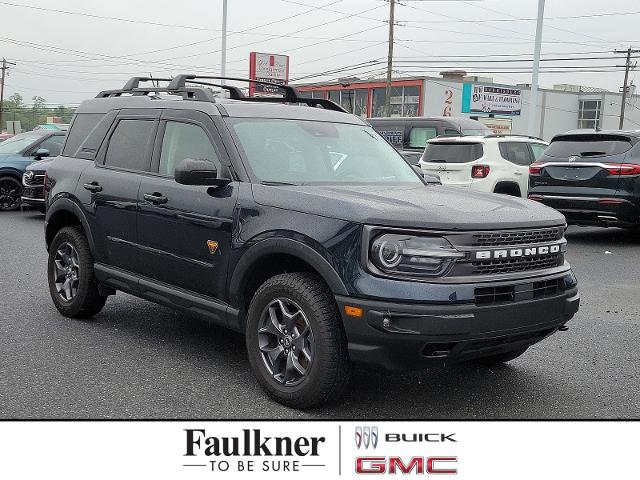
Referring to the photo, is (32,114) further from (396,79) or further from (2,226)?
(2,226)

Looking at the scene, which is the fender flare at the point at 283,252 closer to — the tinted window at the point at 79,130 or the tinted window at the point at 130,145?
the tinted window at the point at 130,145

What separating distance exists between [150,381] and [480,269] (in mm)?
2204

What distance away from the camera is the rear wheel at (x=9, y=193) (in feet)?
52.2

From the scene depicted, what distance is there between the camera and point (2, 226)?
13523 mm

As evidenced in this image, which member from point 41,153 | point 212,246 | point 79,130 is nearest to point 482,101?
point 41,153

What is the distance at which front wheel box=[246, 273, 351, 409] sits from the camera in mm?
4156

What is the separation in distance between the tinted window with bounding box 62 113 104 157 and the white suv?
8.36 metres

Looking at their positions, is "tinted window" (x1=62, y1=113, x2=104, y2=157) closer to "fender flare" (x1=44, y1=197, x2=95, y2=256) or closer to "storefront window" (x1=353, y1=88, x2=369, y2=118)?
"fender flare" (x1=44, y1=197, x2=95, y2=256)

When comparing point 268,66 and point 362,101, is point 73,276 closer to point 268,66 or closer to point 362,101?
point 268,66

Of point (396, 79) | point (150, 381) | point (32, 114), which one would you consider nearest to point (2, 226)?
point (150, 381)

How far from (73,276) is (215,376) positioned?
2017mm

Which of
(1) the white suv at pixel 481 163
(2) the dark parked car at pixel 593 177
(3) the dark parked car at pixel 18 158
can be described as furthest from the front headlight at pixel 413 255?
(3) the dark parked car at pixel 18 158

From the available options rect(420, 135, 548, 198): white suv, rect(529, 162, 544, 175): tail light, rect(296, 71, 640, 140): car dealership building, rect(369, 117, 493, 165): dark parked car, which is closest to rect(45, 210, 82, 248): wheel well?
rect(529, 162, 544, 175): tail light

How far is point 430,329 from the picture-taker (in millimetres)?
3908
